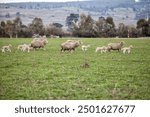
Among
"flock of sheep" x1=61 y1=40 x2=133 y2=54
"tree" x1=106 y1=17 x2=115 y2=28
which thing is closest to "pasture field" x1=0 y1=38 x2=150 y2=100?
"tree" x1=106 y1=17 x2=115 y2=28

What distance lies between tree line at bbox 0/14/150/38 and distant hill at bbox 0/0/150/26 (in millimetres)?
182

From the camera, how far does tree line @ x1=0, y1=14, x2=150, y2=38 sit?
1071 cm

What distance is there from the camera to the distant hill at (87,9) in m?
10.0

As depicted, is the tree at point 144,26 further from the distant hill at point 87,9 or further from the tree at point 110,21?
the tree at point 110,21

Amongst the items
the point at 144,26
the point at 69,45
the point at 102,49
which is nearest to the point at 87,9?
the point at 144,26

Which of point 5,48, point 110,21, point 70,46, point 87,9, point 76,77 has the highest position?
point 87,9

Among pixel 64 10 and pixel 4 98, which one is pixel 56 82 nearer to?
pixel 4 98

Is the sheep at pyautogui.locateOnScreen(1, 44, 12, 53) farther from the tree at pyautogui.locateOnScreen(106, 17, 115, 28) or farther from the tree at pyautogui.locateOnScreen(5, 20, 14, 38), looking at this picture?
the tree at pyautogui.locateOnScreen(106, 17, 115, 28)

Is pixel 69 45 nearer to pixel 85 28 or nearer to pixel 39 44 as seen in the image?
pixel 39 44

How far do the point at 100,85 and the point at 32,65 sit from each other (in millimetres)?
2830

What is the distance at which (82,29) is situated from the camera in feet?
39.9

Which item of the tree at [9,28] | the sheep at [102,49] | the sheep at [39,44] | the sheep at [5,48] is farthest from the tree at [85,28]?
the sheep at [39,44]

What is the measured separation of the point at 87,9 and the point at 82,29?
1650 mm

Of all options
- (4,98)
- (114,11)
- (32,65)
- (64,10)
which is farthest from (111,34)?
(4,98)
